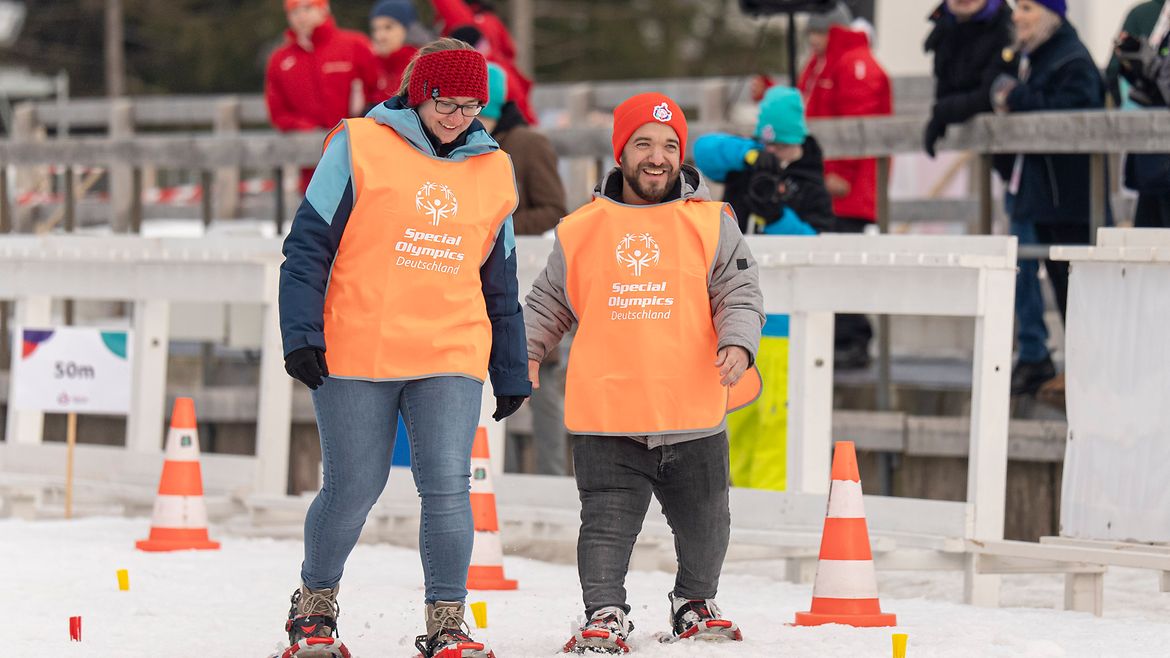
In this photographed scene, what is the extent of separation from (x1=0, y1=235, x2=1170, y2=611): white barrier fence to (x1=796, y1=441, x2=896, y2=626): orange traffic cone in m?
0.82

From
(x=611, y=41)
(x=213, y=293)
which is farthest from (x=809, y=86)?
(x=611, y=41)

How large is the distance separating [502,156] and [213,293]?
3911mm

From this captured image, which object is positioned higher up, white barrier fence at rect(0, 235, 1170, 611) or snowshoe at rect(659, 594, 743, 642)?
white barrier fence at rect(0, 235, 1170, 611)

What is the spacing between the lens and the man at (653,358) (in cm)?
630

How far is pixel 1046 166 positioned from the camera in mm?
9297

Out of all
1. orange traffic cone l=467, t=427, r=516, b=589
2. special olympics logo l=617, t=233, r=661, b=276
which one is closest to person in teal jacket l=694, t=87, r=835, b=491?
orange traffic cone l=467, t=427, r=516, b=589

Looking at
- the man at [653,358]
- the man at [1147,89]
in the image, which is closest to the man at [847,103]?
the man at [1147,89]

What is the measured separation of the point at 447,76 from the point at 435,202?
35 centimetres

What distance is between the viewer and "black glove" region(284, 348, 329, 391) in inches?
224

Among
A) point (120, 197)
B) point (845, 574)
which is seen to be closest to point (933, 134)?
point (845, 574)

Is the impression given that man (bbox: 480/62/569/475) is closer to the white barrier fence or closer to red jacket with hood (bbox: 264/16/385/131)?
the white barrier fence

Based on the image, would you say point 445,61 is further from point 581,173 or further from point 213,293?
point 581,173

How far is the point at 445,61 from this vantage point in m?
5.96

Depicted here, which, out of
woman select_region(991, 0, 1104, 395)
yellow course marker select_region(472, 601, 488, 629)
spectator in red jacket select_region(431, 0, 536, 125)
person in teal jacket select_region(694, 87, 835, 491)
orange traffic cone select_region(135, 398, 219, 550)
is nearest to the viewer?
yellow course marker select_region(472, 601, 488, 629)
